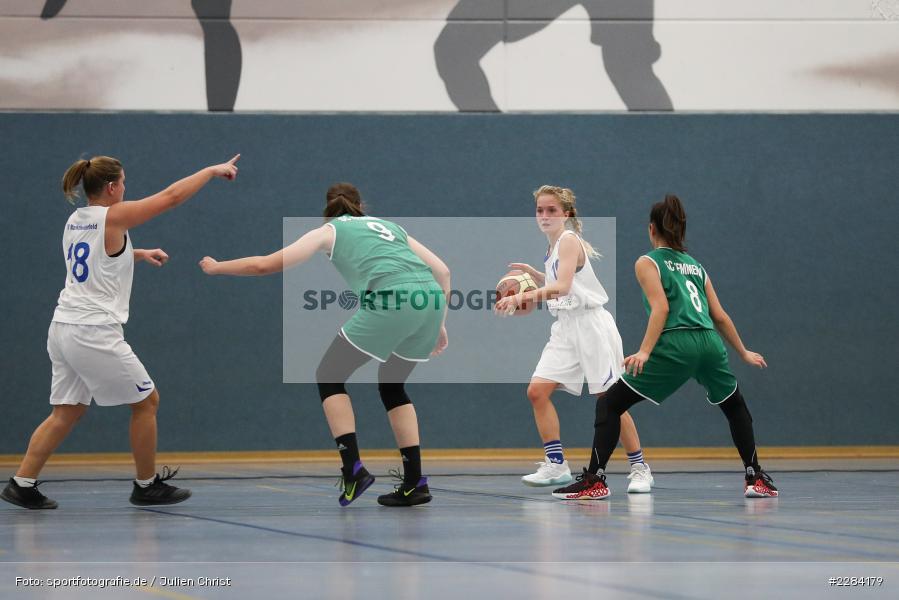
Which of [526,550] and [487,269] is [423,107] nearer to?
[487,269]

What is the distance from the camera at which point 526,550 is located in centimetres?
401

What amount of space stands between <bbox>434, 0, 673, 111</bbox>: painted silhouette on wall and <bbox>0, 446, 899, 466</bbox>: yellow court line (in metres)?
3.00

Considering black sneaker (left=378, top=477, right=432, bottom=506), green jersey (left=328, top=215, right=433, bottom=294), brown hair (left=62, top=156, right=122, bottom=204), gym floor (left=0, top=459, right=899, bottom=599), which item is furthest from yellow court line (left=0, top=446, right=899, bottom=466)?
brown hair (left=62, top=156, right=122, bottom=204)

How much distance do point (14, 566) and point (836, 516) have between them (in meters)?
3.55

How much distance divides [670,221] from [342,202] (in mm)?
1766

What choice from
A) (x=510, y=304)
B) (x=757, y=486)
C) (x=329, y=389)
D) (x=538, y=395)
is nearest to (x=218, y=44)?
(x=538, y=395)

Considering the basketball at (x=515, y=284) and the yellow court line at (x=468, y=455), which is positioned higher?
the basketball at (x=515, y=284)

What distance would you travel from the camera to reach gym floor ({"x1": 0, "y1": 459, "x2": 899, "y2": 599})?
10.7 ft

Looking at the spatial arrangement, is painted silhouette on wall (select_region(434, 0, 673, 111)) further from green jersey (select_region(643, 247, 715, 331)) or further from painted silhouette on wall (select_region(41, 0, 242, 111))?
green jersey (select_region(643, 247, 715, 331))

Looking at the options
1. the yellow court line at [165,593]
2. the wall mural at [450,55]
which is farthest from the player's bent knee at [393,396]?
the wall mural at [450,55]

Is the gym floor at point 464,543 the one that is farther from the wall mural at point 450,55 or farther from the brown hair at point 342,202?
the wall mural at point 450,55

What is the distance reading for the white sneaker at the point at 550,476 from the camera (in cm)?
646

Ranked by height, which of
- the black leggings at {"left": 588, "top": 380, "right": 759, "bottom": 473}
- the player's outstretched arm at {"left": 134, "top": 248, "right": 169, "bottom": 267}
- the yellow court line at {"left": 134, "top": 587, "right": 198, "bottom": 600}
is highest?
the player's outstretched arm at {"left": 134, "top": 248, "right": 169, "bottom": 267}

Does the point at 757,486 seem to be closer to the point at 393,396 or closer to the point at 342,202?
the point at 393,396
